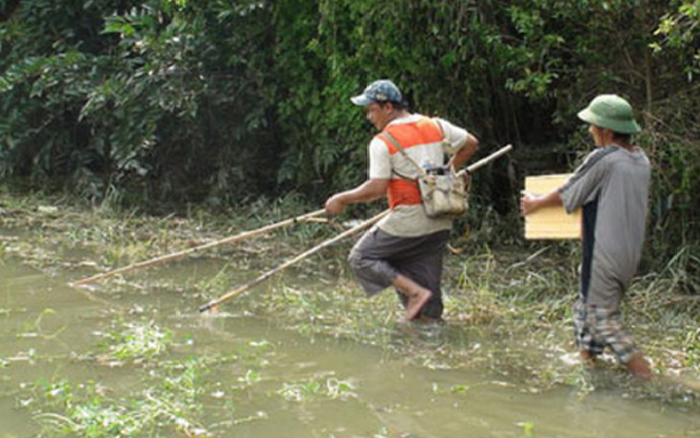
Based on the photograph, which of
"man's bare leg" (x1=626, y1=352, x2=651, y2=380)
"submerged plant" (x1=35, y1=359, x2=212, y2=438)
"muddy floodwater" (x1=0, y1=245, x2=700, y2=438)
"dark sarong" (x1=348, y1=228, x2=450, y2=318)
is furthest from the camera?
"dark sarong" (x1=348, y1=228, x2=450, y2=318)

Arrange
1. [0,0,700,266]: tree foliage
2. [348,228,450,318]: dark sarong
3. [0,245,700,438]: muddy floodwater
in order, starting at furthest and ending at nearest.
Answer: [0,0,700,266]: tree foliage
[348,228,450,318]: dark sarong
[0,245,700,438]: muddy floodwater

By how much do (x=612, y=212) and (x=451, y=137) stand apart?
164 cm

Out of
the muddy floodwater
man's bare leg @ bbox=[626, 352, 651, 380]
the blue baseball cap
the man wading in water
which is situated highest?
the blue baseball cap

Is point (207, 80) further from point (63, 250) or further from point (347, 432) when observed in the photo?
point (347, 432)

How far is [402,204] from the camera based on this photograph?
6.64m

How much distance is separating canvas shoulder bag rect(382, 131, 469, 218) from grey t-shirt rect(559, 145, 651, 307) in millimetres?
1157

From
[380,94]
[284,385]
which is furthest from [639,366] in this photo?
[380,94]

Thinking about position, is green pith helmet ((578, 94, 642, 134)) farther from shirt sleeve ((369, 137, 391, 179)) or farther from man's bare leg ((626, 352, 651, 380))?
shirt sleeve ((369, 137, 391, 179))

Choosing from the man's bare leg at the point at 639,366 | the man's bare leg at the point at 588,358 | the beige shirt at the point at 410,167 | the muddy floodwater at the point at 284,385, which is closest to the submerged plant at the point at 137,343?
the muddy floodwater at the point at 284,385

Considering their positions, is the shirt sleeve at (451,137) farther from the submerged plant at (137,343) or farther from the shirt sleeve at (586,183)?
the submerged plant at (137,343)

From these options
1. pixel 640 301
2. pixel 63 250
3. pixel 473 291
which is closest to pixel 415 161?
pixel 473 291

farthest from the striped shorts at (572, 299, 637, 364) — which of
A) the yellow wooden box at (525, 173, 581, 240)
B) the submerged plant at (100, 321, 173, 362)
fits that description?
the submerged plant at (100, 321, 173, 362)

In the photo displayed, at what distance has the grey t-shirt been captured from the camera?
17.7 feet

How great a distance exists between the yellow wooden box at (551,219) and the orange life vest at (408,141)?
0.91 m
